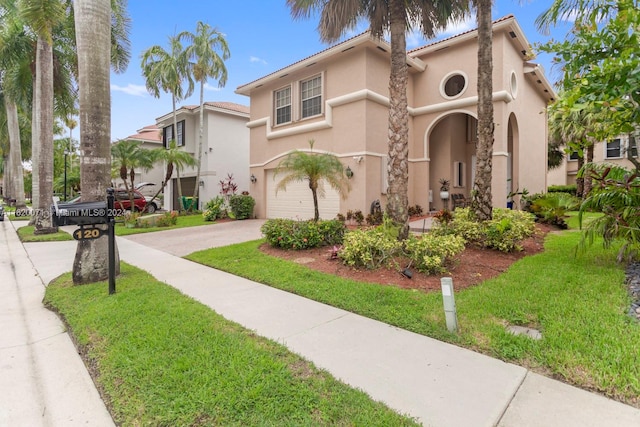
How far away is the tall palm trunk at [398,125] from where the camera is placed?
7109 millimetres

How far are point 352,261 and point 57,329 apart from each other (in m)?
4.65

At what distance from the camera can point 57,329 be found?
4.26m

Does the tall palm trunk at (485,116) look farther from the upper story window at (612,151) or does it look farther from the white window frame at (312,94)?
the upper story window at (612,151)

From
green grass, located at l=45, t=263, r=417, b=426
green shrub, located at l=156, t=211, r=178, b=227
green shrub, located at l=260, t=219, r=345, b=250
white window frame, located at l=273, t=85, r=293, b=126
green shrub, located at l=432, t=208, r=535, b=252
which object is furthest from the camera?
white window frame, located at l=273, t=85, r=293, b=126

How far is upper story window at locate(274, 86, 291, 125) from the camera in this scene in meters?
15.5

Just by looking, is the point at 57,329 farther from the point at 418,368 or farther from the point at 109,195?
the point at 418,368

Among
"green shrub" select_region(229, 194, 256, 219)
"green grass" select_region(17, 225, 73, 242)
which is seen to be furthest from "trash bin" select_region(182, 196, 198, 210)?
"green grass" select_region(17, 225, 73, 242)

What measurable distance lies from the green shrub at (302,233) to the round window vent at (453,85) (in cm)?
902

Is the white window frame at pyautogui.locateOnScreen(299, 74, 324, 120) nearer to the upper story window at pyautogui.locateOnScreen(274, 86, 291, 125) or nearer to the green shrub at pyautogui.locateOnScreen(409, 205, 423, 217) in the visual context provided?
the upper story window at pyautogui.locateOnScreen(274, 86, 291, 125)

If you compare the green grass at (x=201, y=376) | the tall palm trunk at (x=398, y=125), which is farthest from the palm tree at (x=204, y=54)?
the green grass at (x=201, y=376)

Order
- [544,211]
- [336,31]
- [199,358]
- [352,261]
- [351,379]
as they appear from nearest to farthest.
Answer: [351,379], [199,358], [352,261], [336,31], [544,211]

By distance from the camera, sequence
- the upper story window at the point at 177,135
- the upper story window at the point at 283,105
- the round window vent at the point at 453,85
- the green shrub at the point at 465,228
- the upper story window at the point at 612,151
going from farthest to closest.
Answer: the upper story window at the point at 612,151 → the upper story window at the point at 177,135 → the upper story window at the point at 283,105 → the round window vent at the point at 453,85 → the green shrub at the point at 465,228

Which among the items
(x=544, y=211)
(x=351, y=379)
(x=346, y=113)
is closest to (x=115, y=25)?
(x=346, y=113)

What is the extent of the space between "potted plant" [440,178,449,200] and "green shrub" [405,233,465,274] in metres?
8.85
